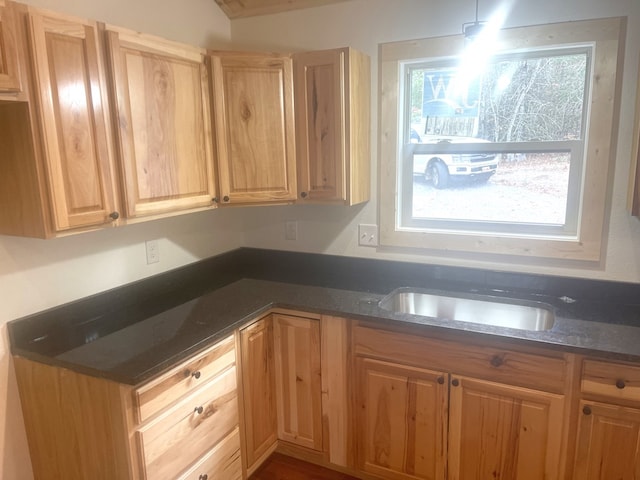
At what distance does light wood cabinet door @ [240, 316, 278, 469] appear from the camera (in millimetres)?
2088

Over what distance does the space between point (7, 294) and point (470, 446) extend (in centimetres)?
188

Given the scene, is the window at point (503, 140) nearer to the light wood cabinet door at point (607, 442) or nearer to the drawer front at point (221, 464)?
the light wood cabinet door at point (607, 442)

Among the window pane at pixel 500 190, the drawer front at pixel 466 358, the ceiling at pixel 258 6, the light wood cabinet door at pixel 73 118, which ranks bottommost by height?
the drawer front at pixel 466 358

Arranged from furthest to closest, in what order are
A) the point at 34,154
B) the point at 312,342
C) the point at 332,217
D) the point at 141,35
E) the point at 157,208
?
the point at 332,217 < the point at 312,342 < the point at 157,208 < the point at 141,35 < the point at 34,154

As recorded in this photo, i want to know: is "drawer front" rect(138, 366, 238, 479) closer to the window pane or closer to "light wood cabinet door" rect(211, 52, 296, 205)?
"light wood cabinet door" rect(211, 52, 296, 205)

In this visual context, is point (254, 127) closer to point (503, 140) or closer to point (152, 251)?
point (152, 251)

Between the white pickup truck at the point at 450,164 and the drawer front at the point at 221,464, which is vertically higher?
the white pickup truck at the point at 450,164

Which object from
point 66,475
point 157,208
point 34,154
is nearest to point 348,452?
point 66,475

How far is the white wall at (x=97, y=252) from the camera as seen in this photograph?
1.68 m

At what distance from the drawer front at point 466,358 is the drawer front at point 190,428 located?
61 centimetres

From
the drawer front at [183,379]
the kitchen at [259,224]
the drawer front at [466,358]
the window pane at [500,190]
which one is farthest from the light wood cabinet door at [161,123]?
the window pane at [500,190]

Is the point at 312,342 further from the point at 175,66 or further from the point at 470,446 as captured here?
the point at 175,66

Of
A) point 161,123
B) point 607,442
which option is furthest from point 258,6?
point 607,442

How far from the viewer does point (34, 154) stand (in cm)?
146
